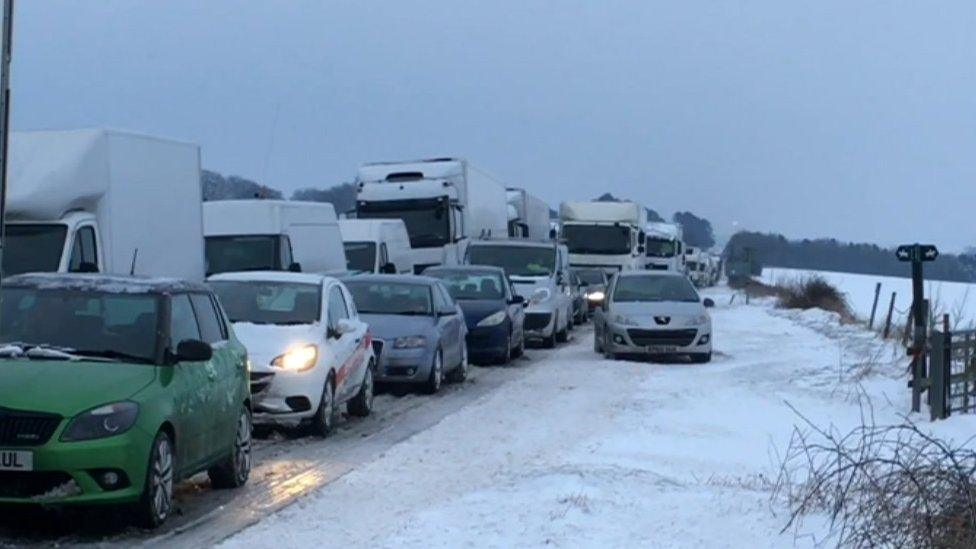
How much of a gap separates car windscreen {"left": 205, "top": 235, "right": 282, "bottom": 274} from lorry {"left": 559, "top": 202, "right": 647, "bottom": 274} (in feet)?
64.6

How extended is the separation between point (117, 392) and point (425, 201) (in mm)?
23153

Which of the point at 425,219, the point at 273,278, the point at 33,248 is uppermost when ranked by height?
the point at 425,219

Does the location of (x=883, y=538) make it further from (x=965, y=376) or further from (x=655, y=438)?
(x=965, y=376)

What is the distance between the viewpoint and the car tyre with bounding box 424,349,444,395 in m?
18.3

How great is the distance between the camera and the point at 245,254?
23.8m

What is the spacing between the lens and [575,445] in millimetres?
12984

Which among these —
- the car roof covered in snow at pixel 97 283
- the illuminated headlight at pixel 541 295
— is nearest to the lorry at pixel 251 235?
the illuminated headlight at pixel 541 295

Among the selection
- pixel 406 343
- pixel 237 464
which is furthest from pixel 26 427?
pixel 406 343

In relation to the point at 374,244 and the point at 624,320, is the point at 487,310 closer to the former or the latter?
the point at 624,320

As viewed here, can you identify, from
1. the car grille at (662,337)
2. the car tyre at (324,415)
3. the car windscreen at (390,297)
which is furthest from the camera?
the car grille at (662,337)

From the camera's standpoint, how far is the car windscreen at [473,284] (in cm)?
2408

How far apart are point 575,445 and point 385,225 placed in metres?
16.6

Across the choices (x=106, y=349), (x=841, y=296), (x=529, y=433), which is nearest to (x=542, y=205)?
(x=841, y=296)

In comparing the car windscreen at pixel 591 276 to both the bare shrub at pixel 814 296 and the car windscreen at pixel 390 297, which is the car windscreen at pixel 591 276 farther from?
the car windscreen at pixel 390 297
